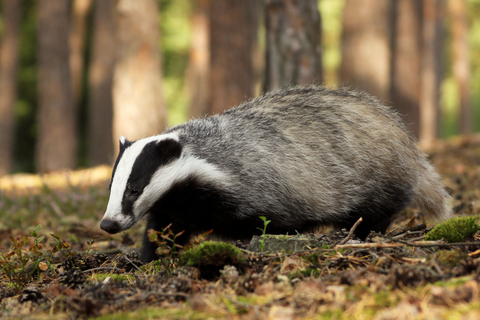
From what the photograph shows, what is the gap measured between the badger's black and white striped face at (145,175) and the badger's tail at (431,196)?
6.62ft

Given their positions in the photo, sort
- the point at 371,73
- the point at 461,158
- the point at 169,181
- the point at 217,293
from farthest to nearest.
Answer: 1. the point at 371,73
2. the point at 461,158
3. the point at 169,181
4. the point at 217,293

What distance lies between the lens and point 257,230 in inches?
159

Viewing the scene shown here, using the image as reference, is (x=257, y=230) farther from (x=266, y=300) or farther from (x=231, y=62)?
(x=231, y=62)

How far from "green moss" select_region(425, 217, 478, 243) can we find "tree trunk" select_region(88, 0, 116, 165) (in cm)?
1590

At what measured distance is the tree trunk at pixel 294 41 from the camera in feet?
21.6

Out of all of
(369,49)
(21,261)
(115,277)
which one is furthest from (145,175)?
(369,49)

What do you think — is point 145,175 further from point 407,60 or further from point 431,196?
point 407,60

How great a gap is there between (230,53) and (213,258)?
8818 mm

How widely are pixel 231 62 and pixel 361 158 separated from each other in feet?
23.7

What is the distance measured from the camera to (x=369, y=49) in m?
10.2

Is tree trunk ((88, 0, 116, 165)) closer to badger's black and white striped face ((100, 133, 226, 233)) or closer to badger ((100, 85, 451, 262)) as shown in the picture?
badger ((100, 85, 451, 262))

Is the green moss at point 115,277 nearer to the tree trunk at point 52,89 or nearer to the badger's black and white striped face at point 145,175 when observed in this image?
the badger's black and white striped face at point 145,175

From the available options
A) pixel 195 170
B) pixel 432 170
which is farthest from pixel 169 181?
pixel 432 170

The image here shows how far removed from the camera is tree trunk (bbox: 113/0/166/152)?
32.3ft
